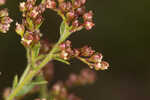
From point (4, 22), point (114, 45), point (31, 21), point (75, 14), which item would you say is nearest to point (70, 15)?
point (75, 14)

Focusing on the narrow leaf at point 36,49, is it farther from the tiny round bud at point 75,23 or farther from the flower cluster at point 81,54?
the tiny round bud at point 75,23

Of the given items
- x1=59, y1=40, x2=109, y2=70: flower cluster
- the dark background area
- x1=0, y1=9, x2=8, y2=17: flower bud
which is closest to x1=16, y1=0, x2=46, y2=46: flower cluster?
x1=0, y1=9, x2=8, y2=17: flower bud

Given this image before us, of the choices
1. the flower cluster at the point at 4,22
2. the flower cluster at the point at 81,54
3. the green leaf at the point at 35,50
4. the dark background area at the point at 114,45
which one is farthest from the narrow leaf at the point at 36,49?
the dark background area at the point at 114,45

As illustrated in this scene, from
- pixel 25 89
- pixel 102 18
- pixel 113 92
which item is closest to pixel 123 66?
pixel 113 92

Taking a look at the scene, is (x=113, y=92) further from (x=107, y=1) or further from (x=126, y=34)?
(x=107, y=1)

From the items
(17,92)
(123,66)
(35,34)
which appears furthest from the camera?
(123,66)

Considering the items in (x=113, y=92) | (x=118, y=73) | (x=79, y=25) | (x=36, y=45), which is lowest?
(x=113, y=92)

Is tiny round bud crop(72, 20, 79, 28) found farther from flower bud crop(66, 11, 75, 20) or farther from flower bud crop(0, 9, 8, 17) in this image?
flower bud crop(0, 9, 8, 17)

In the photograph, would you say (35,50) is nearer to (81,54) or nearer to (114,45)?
(81,54)
